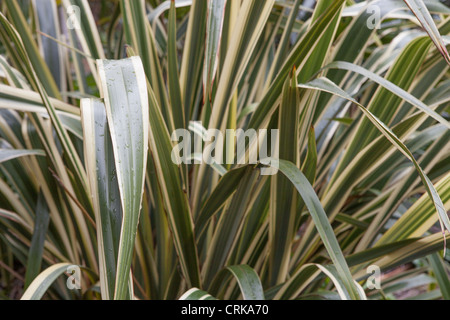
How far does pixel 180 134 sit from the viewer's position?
23.3 inches

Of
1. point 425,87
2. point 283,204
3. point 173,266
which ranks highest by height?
point 425,87

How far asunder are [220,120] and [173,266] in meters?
0.20

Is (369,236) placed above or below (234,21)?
below

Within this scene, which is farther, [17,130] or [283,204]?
[17,130]

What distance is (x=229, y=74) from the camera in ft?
1.76

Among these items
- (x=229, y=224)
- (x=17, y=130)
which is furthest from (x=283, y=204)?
(x=17, y=130)

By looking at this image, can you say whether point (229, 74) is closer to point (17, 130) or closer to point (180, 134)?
point (180, 134)

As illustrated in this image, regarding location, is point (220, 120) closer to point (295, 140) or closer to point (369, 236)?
point (295, 140)
